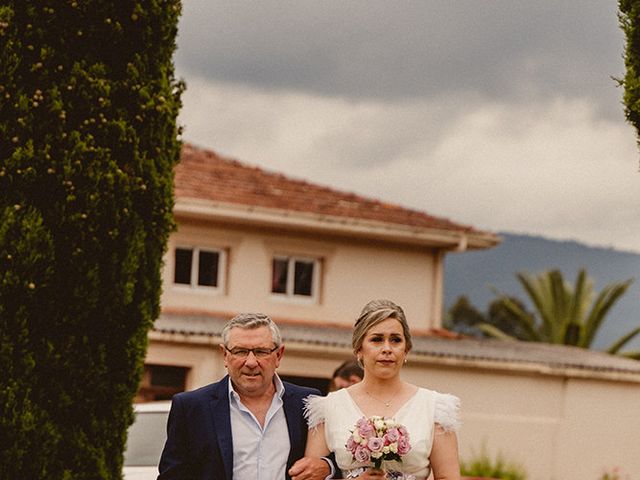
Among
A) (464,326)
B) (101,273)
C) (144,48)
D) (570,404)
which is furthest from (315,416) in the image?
(464,326)

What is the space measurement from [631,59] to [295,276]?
19555mm

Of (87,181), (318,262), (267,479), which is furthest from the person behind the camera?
(318,262)

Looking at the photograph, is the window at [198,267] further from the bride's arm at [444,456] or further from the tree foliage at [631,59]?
the bride's arm at [444,456]

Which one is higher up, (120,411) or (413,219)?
(413,219)

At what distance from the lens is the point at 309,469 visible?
561 cm

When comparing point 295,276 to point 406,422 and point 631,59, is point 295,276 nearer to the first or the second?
point 631,59

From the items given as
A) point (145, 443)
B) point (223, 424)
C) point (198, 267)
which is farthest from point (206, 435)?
point (198, 267)

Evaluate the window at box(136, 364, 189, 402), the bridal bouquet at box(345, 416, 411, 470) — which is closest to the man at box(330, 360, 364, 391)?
the bridal bouquet at box(345, 416, 411, 470)

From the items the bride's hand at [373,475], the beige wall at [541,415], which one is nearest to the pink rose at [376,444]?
the bride's hand at [373,475]

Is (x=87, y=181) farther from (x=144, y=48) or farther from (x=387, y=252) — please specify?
(x=387, y=252)

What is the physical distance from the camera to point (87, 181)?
9508 millimetres

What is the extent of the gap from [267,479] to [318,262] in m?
21.6

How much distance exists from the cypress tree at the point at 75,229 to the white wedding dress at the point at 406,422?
390 cm

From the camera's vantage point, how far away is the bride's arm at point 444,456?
5.72 metres
